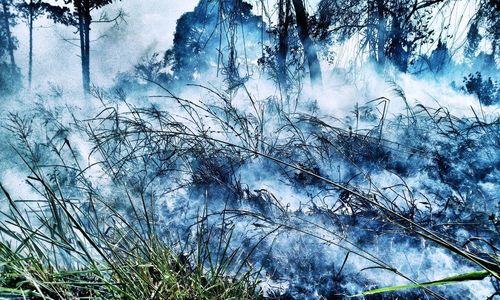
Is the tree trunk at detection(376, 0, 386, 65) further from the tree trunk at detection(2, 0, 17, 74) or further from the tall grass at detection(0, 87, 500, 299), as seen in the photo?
the tree trunk at detection(2, 0, 17, 74)

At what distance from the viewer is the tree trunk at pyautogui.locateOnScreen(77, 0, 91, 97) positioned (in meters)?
9.25

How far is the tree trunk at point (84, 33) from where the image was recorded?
364 inches

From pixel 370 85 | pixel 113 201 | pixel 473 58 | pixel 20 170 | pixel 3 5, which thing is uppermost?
pixel 3 5

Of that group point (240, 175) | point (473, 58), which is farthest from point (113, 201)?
point (473, 58)

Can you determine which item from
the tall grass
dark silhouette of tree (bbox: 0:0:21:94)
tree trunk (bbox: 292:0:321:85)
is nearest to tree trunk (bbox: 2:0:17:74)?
dark silhouette of tree (bbox: 0:0:21:94)

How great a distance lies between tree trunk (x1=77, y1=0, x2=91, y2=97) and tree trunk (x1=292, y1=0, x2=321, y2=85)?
7874 millimetres

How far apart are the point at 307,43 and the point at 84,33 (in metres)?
9.06

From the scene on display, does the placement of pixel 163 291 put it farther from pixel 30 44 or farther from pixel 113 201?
pixel 30 44

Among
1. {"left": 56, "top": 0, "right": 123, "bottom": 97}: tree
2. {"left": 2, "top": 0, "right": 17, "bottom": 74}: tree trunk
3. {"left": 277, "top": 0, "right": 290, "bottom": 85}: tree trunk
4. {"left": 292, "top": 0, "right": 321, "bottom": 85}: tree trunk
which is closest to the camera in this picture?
{"left": 277, "top": 0, "right": 290, "bottom": 85}: tree trunk

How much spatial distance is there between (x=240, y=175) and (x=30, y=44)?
702 inches

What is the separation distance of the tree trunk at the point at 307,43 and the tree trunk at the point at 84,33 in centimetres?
787

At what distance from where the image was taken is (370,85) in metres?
4.16

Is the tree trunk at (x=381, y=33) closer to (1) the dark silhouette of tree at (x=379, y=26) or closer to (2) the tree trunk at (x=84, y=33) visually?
(1) the dark silhouette of tree at (x=379, y=26)

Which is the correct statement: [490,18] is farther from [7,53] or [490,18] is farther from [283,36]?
[7,53]
